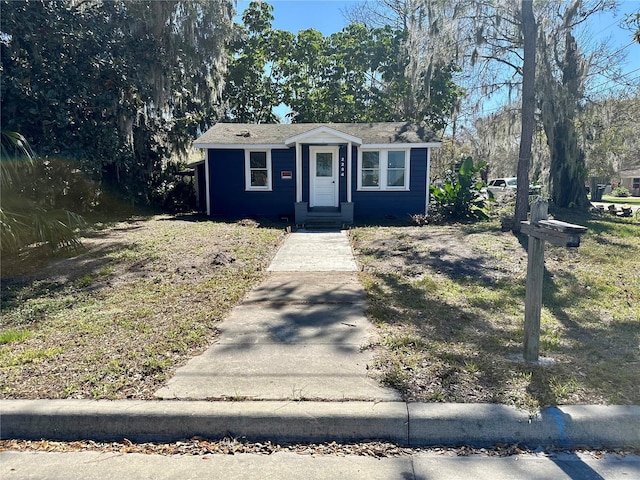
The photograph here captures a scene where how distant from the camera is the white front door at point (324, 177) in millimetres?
14680

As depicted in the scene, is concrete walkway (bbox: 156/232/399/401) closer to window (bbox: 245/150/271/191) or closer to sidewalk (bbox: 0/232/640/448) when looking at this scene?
sidewalk (bbox: 0/232/640/448)

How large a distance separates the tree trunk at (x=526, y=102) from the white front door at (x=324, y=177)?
5868mm

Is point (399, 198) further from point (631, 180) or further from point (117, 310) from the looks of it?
point (631, 180)

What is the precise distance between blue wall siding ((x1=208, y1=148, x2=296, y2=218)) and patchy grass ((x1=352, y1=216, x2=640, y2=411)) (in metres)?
5.69

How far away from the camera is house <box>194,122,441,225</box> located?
47.6 feet

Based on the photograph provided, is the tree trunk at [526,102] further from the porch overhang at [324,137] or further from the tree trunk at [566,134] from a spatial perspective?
the porch overhang at [324,137]

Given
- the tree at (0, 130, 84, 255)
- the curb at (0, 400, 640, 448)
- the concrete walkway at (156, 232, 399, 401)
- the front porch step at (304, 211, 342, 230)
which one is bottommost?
the curb at (0, 400, 640, 448)

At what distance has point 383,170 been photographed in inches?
577

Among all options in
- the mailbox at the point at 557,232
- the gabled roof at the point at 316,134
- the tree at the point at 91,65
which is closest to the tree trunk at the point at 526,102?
the gabled roof at the point at 316,134

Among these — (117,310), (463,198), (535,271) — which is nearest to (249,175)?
(463,198)

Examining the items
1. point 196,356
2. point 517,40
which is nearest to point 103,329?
point 196,356

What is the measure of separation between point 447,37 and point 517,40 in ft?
9.62

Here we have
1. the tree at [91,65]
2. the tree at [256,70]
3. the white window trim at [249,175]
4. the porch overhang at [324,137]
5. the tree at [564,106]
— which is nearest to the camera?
the tree at [91,65]

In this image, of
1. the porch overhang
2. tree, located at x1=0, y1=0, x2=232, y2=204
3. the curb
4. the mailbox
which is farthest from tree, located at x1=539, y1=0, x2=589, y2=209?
the curb
